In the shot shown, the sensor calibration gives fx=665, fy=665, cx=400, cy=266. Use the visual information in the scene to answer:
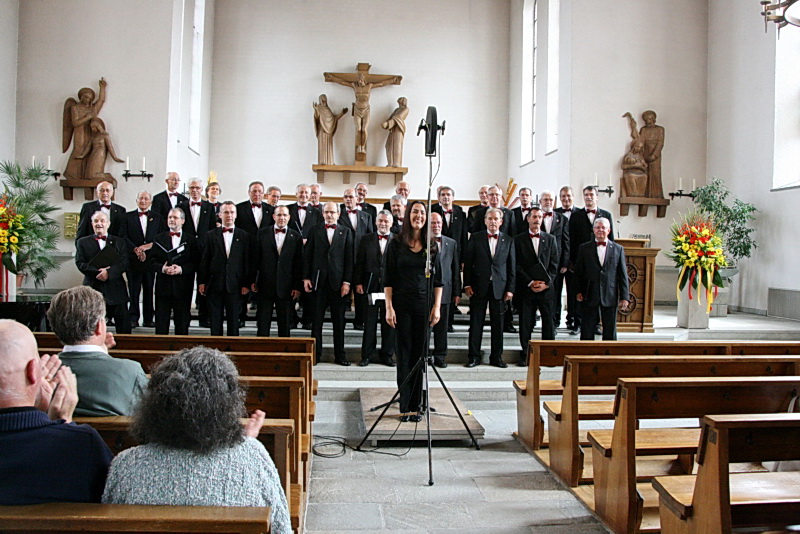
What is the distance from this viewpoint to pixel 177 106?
9719mm

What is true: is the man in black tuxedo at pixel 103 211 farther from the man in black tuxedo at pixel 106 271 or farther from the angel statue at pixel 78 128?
the angel statue at pixel 78 128

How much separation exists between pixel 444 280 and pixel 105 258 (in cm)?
301

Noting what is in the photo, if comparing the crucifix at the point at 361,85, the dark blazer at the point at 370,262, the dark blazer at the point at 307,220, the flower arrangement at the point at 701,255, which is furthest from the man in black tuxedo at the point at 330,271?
the crucifix at the point at 361,85

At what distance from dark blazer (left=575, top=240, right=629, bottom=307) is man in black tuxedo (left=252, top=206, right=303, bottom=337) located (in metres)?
2.67

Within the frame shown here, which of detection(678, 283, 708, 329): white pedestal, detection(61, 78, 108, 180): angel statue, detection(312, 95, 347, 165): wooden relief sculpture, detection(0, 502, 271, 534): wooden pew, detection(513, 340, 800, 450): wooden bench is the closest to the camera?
detection(0, 502, 271, 534): wooden pew

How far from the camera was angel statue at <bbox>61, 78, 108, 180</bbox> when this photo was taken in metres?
8.98

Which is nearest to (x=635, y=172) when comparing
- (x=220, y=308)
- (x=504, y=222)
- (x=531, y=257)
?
(x=504, y=222)

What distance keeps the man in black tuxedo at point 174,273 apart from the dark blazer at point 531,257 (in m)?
3.10

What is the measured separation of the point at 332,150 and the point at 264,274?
272 inches

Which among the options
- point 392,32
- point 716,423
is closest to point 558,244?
point 716,423

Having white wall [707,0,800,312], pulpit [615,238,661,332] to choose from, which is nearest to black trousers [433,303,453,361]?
pulpit [615,238,661,332]

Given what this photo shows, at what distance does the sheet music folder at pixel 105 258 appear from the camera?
5.77 meters

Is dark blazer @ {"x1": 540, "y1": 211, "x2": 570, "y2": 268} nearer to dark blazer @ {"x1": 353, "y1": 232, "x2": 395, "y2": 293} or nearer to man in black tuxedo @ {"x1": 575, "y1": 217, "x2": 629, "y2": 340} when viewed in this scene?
man in black tuxedo @ {"x1": 575, "y1": 217, "x2": 629, "y2": 340}

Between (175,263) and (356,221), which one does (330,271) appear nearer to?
(356,221)
